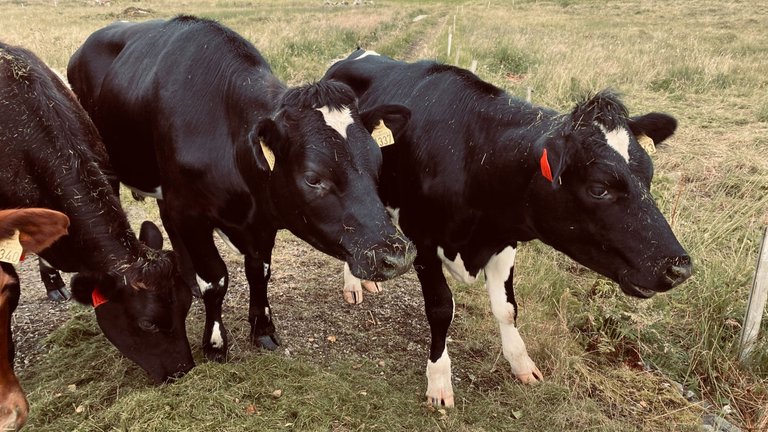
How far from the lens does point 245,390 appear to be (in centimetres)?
319

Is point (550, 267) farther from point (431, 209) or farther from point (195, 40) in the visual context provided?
point (195, 40)

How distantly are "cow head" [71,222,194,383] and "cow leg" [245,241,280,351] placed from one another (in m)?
0.67

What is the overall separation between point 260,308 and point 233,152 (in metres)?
1.18

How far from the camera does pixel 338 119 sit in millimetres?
2996

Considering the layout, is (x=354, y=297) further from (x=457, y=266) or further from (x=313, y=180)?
(x=313, y=180)

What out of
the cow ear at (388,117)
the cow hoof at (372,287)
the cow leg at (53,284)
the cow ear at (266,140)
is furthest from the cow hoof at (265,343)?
the cow ear at (388,117)

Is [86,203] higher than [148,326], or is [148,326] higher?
[86,203]

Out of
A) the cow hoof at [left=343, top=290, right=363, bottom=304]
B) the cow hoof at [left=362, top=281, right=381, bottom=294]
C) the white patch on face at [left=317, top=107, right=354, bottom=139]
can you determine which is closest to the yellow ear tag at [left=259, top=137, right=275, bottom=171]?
the white patch on face at [left=317, top=107, right=354, bottom=139]

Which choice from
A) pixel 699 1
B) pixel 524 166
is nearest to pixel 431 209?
pixel 524 166

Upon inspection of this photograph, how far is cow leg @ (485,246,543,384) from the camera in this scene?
375 centimetres

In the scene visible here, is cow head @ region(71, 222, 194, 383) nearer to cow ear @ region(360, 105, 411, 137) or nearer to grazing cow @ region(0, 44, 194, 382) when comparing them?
grazing cow @ region(0, 44, 194, 382)

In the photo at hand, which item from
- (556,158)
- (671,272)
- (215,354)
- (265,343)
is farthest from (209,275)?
(671,272)

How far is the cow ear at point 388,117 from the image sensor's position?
3176 mm

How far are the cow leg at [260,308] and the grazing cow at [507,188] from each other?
103 centimetres
